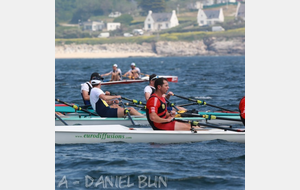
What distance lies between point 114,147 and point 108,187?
3.12 m

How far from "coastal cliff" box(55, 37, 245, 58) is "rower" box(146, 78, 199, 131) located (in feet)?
451

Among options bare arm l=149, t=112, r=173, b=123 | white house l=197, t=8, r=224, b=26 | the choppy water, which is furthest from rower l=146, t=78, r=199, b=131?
white house l=197, t=8, r=224, b=26

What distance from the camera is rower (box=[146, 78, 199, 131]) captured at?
13336 millimetres

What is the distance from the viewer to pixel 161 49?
505ft

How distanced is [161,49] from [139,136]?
462ft

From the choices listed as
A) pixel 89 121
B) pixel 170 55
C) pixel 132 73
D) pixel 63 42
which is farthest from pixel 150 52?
pixel 89 121

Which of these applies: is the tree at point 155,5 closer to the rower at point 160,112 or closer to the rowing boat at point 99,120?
the rowing boat at point 99,120

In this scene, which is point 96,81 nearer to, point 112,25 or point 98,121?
point 98,121

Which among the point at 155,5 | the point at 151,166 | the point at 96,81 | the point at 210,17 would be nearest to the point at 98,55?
the point at 210,17

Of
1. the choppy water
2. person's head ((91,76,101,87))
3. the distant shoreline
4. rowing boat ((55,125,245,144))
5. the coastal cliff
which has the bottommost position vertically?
the choppy water

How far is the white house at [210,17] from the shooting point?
17200cm

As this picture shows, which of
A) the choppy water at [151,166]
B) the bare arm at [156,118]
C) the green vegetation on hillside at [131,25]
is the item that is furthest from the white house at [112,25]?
the choppy water at [151,166]

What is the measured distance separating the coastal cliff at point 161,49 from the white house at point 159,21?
65.4ft

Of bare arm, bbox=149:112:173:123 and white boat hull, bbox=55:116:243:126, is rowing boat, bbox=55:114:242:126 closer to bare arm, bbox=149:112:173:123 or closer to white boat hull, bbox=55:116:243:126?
white boat hull, bbox=55:116:243:126
